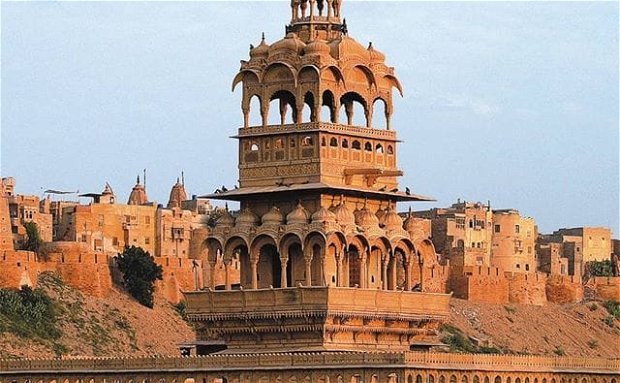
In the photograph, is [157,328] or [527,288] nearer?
[157,328]

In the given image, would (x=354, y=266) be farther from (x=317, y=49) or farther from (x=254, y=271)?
(x=317, y=49)

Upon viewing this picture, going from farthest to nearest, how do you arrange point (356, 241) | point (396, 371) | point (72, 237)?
point (72, 237), point (356, 241), point (396, 371)

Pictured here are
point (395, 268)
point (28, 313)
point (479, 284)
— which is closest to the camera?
point (395, 268)

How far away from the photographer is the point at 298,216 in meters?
53.9

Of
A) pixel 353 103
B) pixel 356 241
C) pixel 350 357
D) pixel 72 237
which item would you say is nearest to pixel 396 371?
pixel 350 357

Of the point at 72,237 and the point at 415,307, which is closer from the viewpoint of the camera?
the point at 415,307

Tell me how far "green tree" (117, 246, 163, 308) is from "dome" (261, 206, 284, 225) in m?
51.7

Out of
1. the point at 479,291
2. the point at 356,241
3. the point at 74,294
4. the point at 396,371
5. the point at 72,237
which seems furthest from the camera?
the point at 479,291

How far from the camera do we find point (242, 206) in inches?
2203

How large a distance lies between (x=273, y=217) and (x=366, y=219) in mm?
2176

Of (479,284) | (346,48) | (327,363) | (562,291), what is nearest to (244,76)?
(346,48)

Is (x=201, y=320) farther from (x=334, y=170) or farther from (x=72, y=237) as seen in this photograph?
(x=72, y=237)

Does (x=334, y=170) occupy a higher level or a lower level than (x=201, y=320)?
higher

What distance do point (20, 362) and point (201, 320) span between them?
4807 millimetres
